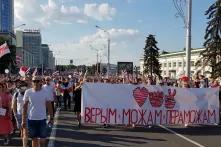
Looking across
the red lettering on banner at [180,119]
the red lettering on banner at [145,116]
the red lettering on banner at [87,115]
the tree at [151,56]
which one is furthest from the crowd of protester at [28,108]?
the tree at [151,56]

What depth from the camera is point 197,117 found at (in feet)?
63.1

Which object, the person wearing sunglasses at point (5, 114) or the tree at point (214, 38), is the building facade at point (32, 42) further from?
the person wearing sunglasses at point (5, 114)

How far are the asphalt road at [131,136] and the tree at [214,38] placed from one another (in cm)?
4175

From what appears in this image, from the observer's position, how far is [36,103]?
10.4m

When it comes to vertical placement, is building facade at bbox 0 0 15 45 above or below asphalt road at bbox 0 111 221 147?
above

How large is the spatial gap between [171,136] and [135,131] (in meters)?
1.76

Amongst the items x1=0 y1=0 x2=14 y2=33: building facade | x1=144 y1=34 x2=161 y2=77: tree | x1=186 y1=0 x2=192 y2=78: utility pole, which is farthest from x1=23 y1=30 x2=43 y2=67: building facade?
x1=186 y1=0 x2=192 y2=78: utility pole

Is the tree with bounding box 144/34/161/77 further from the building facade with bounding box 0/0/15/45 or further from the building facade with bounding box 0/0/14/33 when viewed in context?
the building facade with bounding box 0/0/14/33

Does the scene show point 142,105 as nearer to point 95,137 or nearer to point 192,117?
point 192,117

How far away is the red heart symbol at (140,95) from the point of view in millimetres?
18703

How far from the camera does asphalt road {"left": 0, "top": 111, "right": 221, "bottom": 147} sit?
14172mm

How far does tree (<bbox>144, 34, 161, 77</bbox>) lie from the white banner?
93.8 metres

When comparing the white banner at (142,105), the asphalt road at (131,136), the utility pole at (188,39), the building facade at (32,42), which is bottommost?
the asphalt road at (131,136)

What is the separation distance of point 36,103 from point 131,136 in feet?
20.2
